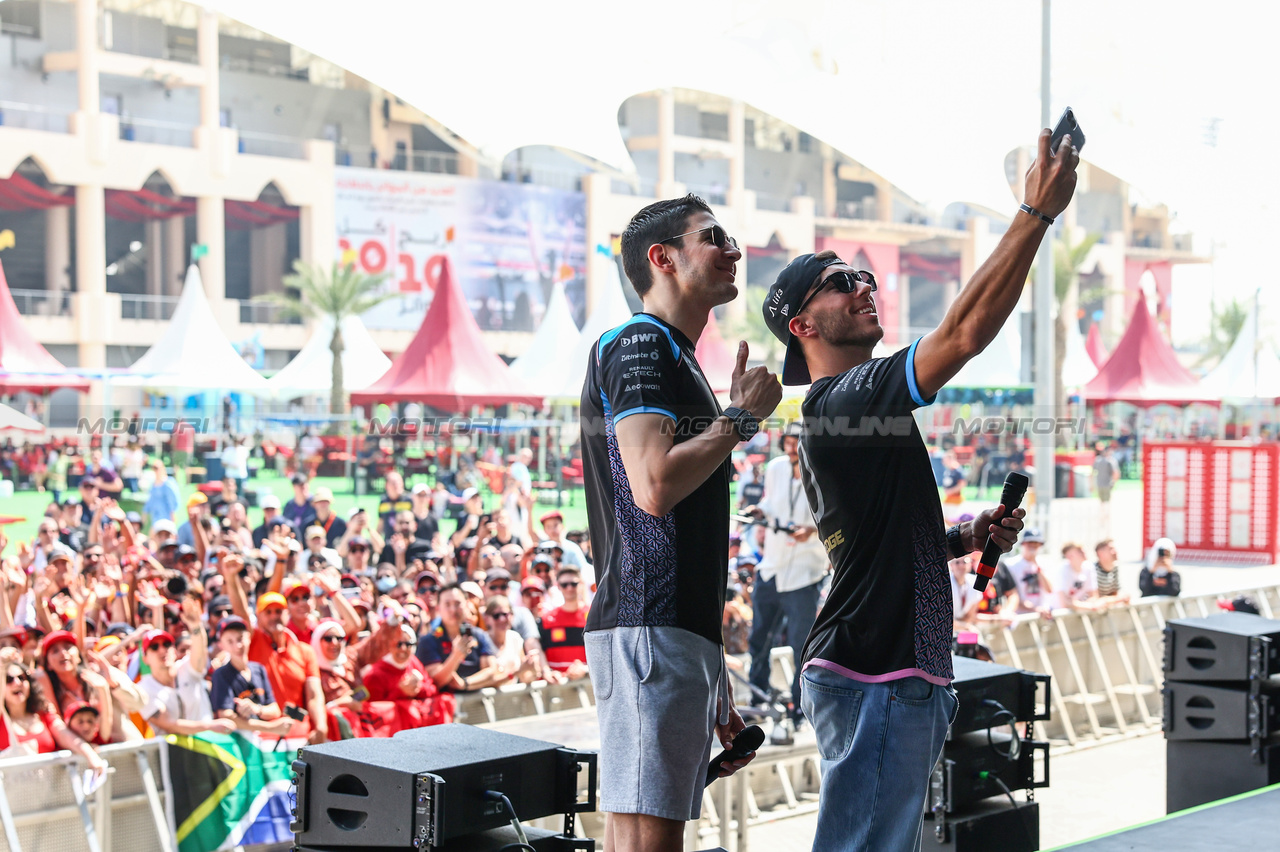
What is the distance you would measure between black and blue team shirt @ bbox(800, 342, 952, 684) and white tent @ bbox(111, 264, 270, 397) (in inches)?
665

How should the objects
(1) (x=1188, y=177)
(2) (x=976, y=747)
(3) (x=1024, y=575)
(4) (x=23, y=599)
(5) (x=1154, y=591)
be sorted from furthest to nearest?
(1) (x=1188, y=177)
(5) (x=1154, y=591)
(3) (x=1024, y=575)
(4) (x=23, y=599)
(2) (x=976, y=747)

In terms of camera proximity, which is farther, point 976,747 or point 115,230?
point 115,230

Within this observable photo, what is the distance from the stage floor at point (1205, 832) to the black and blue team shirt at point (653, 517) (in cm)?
197

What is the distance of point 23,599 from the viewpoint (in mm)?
8070

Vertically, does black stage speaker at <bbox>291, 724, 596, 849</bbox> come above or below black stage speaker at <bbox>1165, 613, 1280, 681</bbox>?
above

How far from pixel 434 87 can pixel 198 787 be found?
483 cm

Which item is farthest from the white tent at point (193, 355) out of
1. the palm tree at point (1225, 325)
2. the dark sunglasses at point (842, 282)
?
the palm tree at point (1225, 325)

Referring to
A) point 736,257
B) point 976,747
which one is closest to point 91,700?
point 976,747

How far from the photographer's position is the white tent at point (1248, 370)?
25.7 meters

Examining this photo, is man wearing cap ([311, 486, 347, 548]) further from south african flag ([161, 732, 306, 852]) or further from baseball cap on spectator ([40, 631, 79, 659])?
south african flag ([161, 732, 306, 852])

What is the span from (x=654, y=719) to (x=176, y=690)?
4.54m

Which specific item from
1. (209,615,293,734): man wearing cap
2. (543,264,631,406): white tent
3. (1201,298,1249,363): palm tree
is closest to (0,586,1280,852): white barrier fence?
(209,615,293,734): man wearing cap

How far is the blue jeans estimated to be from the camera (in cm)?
233

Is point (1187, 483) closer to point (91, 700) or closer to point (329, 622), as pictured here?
point (329, 622)
